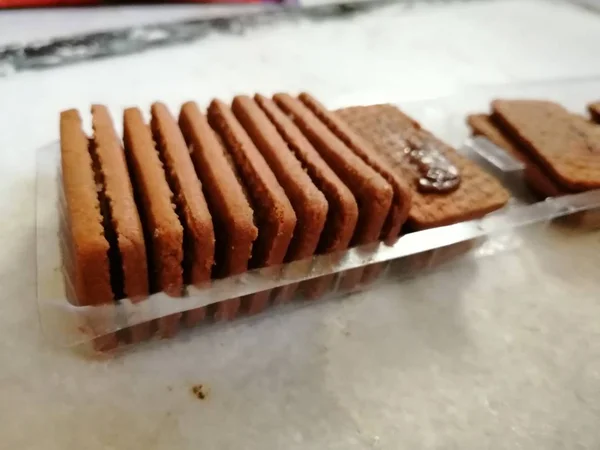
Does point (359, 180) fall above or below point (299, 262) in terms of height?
above

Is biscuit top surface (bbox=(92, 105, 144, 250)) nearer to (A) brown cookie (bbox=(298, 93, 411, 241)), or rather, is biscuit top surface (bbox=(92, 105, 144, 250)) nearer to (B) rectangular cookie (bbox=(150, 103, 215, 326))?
(B) rectangular cookie (bbox=(150, 103, 215, 326))

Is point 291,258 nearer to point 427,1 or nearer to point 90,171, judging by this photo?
point 90,171

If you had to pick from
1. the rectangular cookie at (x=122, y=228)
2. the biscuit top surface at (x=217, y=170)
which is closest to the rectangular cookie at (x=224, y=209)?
the biscuit top surface at (x=217, y=170)

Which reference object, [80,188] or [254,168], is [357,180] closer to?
[254,168]

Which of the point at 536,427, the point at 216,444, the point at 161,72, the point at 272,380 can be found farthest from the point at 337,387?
the point at 161,72

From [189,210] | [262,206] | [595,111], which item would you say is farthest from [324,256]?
[595,111]

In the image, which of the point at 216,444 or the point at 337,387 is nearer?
the point at 216,444

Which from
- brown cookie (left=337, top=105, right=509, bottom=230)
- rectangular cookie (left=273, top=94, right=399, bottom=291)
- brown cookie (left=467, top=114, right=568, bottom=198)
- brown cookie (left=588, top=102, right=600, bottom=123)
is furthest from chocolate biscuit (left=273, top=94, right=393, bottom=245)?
brown cookie (left=588, top=102, right=600, bottom=123)

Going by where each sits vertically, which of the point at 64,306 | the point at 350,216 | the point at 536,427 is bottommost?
the point at 536,427
